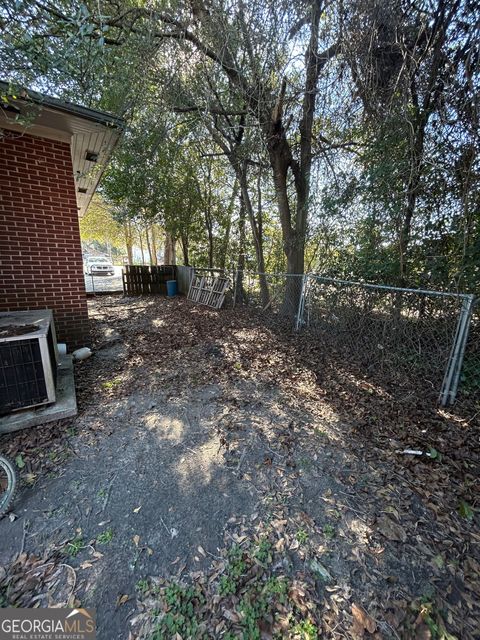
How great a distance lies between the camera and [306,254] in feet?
22.3

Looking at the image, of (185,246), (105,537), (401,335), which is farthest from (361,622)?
(185,246)

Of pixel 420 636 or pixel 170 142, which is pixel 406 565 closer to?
pixel 420 636

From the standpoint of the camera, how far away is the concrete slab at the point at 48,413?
2.33m

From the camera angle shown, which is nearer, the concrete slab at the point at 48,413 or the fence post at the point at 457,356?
the concrete slab at the point at 48,413

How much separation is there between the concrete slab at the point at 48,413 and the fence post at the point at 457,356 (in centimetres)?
376

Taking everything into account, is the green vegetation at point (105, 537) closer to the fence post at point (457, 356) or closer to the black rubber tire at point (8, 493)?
the black rubber tire at point (8, 493)

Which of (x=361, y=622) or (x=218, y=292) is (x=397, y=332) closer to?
(x=361, y=622)

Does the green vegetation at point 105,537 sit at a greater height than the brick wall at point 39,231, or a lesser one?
lesser

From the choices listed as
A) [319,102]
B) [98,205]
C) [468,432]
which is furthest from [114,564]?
[98,205]

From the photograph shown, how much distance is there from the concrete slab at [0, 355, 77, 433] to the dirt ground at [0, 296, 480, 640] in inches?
3.3

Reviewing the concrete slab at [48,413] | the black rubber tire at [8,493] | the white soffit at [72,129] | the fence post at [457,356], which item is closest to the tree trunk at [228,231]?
the white soffit at [72,129]

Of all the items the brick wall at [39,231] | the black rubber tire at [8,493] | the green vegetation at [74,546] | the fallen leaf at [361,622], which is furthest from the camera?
the brick wall at [39,231]

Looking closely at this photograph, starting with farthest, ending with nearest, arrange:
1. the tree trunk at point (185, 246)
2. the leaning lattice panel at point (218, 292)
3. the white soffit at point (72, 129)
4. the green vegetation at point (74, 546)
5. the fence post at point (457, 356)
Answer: the tree trunk at point (185, 246), the leaning lattice panel at point (218, 292), the white soffit at point (72, 129), the fence post at point (457, 356), the green vegetation at point (74, 546)

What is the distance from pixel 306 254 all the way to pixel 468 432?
201 inches
